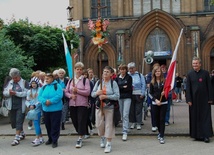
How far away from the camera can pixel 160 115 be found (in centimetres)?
860

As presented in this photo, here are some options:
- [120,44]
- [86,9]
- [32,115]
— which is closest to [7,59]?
[32,115]

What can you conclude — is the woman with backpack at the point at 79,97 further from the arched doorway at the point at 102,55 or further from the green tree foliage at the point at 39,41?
the arched doorway at the point at 102,55

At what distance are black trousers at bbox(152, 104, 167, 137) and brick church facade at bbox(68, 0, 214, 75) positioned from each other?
76.9 ft

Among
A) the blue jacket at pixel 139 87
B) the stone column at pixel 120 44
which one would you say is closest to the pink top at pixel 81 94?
the blue jacket at pixel 139 87

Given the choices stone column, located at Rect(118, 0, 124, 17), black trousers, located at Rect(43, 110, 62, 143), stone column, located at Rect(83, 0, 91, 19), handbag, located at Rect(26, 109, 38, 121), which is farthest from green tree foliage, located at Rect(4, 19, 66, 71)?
black trousers, located at Rect(43, 110, 62, 143)

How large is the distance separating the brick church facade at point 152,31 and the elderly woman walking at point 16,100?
77.7 ft

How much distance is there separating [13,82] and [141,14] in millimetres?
26505

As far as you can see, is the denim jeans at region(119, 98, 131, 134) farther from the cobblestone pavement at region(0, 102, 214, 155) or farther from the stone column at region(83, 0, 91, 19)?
the stone column at region(83, 0, 91, 19)

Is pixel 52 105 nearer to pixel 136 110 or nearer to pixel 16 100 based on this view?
pixel 16 100

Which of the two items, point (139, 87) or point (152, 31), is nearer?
point (139, 87)

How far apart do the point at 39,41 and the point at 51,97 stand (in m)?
15.7

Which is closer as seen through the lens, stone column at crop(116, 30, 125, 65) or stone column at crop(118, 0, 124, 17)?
stone column at crop(116, 30, 125, 65)

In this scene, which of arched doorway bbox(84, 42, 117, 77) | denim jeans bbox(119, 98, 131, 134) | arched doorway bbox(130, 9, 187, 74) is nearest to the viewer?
denim jeans bbox(119, 98, 131, 134)

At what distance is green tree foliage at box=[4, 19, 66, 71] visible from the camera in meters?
23.0
